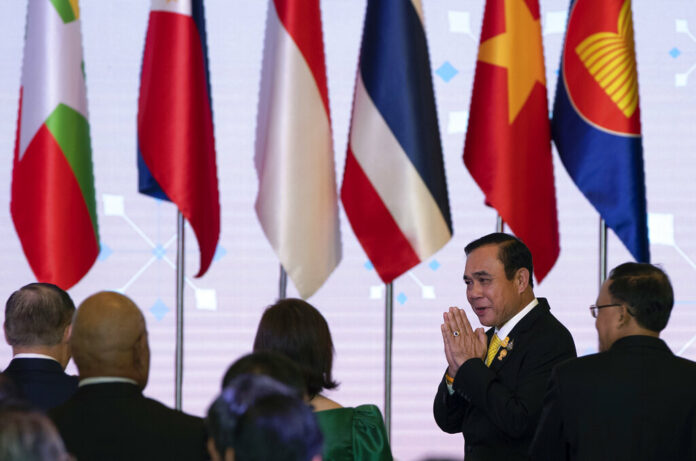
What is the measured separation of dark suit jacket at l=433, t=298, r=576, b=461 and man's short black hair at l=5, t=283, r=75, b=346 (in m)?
1.22

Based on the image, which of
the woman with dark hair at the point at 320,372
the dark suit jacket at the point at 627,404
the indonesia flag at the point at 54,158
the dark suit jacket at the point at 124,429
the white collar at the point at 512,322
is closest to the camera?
the dark suit jacket at the point at 124,429

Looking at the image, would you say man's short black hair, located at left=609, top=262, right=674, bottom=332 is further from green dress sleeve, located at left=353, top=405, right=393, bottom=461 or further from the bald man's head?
the bald man's head

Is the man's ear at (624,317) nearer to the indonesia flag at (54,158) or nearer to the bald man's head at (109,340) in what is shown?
the bald man's head at (109,340)

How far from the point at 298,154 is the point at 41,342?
1.54 meters

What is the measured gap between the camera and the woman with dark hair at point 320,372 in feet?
7.90

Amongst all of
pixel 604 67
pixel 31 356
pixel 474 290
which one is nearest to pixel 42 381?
pixel 31 356

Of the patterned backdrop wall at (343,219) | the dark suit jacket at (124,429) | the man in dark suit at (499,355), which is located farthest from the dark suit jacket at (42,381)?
the patterned backdrop wall at (343,219)

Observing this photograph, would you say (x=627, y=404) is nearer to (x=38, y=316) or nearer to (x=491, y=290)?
(x=491, y=290)

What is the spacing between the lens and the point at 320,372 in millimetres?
2438

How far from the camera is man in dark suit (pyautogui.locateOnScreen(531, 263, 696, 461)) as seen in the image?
252 cm

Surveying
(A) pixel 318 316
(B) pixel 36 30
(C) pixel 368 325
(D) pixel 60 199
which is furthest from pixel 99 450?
(C) pixel 368 325

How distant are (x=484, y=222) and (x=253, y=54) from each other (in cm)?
154


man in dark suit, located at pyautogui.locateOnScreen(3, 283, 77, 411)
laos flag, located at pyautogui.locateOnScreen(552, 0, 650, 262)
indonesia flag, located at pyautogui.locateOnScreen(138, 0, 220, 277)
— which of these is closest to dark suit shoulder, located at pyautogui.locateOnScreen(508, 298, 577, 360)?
laos flag, located at pyautogui.locateOnScreen(552, 0, 650, 262)

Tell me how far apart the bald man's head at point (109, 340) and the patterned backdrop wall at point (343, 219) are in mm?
2882
